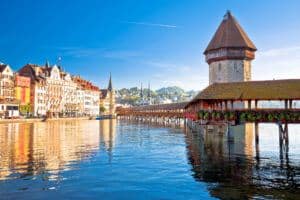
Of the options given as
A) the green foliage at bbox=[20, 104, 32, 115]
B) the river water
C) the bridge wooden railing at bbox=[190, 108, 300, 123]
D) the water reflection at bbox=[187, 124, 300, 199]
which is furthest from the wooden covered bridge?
the river water

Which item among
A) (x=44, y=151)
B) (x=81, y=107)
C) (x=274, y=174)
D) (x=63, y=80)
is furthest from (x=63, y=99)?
(x=274, y=174)

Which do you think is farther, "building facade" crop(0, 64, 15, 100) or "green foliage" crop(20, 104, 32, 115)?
"green foliage" crop(20, 104, 32, 115)

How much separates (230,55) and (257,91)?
26495 mm

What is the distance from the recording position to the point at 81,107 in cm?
14675

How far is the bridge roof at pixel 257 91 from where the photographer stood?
30442 mm

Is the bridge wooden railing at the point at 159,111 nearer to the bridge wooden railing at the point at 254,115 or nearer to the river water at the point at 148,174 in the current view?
the bridge wooden railing at the point at 254,115

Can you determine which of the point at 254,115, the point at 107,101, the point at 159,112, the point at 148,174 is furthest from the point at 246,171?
the point at 107,101

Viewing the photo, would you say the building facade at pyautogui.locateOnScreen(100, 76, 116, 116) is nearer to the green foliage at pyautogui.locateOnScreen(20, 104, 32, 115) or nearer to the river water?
the green foliage at pyautogui.locateOnScreen(20, 104, 32, 115)

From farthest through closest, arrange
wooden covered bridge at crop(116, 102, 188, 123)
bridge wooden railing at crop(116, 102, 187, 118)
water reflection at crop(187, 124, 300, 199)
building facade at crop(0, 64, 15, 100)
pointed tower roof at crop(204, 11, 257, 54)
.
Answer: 1. wooden covered bridge at crop(116, 102, 188, 123)
2. bridge wooden railing at crop(116, 102, 187, 118)
3. building facade at crop(0, 64, 15, 100)
4. pointed tower roof at crop(204, 11, 257, 54)
5. water reflection at crop(187, 124, 300, 199)

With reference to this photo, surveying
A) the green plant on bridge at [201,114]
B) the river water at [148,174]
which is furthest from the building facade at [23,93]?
the green plant on bridge at [201,114]

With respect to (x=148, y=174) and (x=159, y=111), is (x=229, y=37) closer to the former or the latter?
(x=148, y=174)

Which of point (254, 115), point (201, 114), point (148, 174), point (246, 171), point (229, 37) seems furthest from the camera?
point (229, 37)

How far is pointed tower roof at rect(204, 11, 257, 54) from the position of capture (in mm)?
58406

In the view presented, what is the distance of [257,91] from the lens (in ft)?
107
